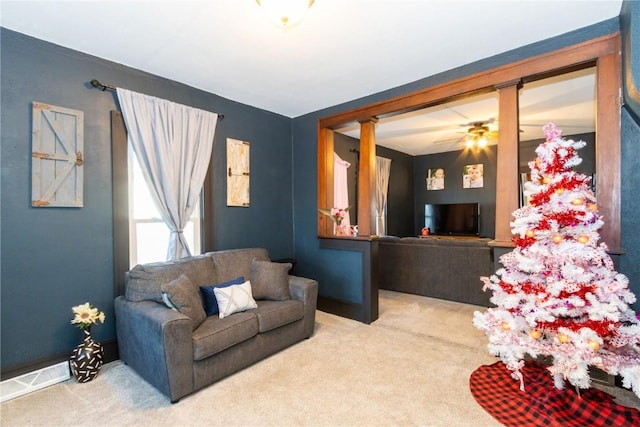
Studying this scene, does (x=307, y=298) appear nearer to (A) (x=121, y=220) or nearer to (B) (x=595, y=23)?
(A) (x=121, y=220)

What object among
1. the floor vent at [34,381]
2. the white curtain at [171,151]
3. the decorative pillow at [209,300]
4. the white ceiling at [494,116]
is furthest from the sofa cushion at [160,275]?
the white ceiling at [494,116]

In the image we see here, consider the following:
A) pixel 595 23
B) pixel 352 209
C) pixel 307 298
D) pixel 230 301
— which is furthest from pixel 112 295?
pixel 595 23

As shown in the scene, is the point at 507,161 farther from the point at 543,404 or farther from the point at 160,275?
the point at 160,275

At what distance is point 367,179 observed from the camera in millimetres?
3861

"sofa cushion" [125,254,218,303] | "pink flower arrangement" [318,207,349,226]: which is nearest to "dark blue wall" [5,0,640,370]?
"sofa cushion" [125,254,218,303]

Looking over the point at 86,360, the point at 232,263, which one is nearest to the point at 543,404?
the point at 232,263

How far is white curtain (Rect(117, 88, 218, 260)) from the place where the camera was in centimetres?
294

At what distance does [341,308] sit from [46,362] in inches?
112

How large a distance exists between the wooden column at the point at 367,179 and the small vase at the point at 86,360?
9.29 ft

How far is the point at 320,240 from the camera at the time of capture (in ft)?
13.8

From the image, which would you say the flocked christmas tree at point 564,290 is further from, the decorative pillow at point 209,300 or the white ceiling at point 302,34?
the decorative pillow at point 209,300

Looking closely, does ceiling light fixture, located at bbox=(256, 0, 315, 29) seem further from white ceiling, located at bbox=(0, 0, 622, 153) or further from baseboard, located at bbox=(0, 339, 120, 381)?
baseboard, located at bbox=(0, 339, 120, 381)

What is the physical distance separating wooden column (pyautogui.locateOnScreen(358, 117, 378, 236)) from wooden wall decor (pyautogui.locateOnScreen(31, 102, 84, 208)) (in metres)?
2.86

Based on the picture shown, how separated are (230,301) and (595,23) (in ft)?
12.0
